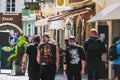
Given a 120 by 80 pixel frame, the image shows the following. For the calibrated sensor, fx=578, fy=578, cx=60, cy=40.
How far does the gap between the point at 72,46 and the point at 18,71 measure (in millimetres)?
10251

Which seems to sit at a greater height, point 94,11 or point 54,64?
point 94,11

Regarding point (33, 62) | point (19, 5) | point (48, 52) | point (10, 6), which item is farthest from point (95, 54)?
point (10, 6)

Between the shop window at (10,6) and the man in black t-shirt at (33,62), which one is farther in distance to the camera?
the shop window at (10,6)

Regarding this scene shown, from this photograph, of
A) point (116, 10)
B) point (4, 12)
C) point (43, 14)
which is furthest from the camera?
point (4, 12)

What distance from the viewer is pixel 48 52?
16109 millimetres

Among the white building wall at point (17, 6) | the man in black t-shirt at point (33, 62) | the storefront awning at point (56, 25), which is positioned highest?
the white building wall at point (17, 6)

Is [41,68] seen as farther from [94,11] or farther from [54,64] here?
[94,11]

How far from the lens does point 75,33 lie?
35.1 m

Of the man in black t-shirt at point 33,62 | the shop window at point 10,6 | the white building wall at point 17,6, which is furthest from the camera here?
the shop window at point 10,6

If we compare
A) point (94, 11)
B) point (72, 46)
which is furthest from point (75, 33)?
point (72, 46)

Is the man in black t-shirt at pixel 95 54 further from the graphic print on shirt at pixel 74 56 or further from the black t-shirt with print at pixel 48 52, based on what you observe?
the black t-shirt with print at pixel 48 52

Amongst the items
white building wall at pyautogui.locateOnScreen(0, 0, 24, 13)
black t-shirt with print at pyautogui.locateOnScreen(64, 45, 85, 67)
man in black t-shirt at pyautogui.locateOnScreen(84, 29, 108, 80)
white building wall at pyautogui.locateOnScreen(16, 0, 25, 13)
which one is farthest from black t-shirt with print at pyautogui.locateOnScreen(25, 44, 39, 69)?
white building wall at pyautogui.locateOnScreen(16, 0, 25, 13)

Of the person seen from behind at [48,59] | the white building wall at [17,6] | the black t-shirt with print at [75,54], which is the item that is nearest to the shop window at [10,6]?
the white building wall at [17,6]

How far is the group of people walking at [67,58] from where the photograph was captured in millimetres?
16078
